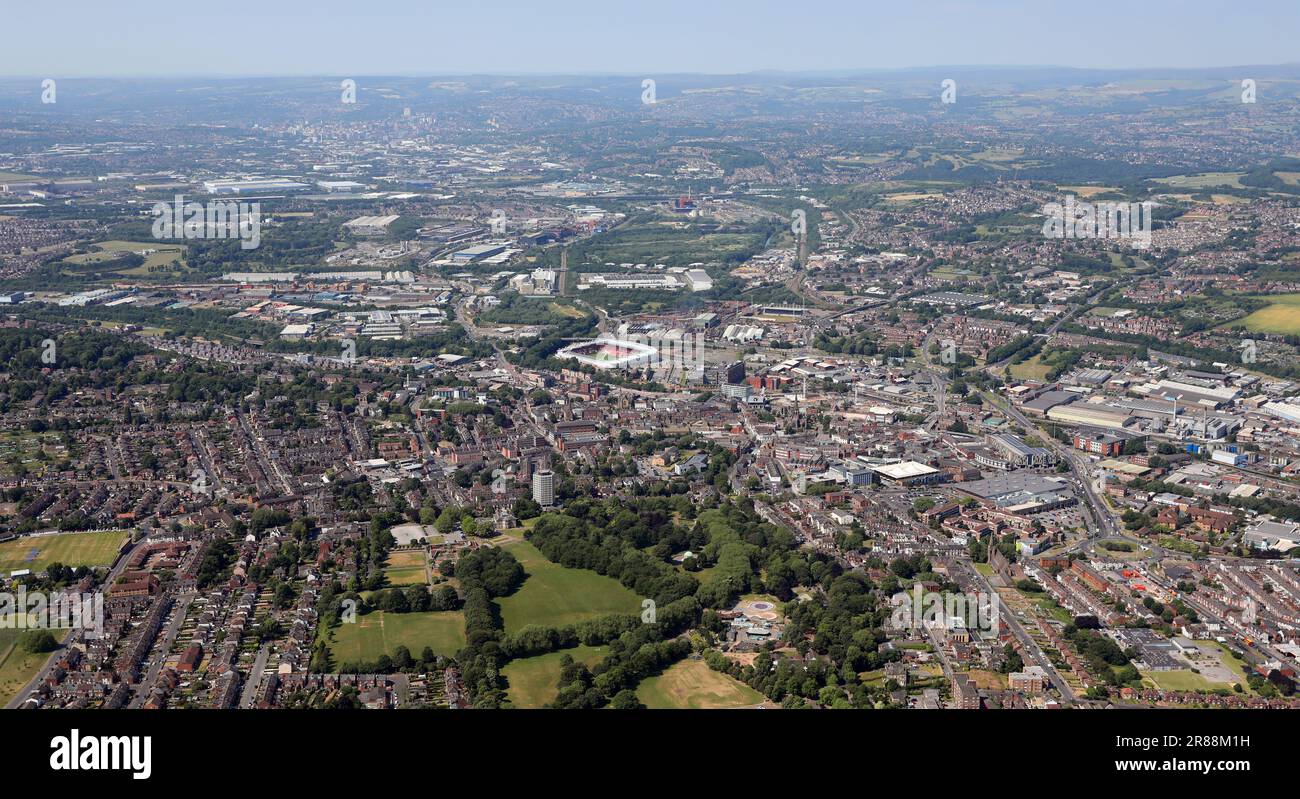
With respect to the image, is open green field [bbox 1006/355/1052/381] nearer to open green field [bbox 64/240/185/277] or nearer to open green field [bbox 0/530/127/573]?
open green field [bbox 0/530/127/573]

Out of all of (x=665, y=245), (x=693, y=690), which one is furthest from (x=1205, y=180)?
(x=693, y=690)

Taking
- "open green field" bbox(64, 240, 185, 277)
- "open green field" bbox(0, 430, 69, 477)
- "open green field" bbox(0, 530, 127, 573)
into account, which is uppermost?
"open green field" bbox(64, 240, 185, 277)

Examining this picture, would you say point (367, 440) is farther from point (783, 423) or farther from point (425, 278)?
point (425, 278)

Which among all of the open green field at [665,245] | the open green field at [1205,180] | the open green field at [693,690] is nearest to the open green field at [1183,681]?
the open green field at [693,690]

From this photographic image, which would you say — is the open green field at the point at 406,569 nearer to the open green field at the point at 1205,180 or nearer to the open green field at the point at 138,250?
the open green field at the point at 138,250

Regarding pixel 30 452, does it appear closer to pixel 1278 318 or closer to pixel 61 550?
pixel 61 550

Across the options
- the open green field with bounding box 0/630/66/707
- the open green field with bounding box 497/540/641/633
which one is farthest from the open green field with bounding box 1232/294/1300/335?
the open green field with bounding box 0/630/66/707
